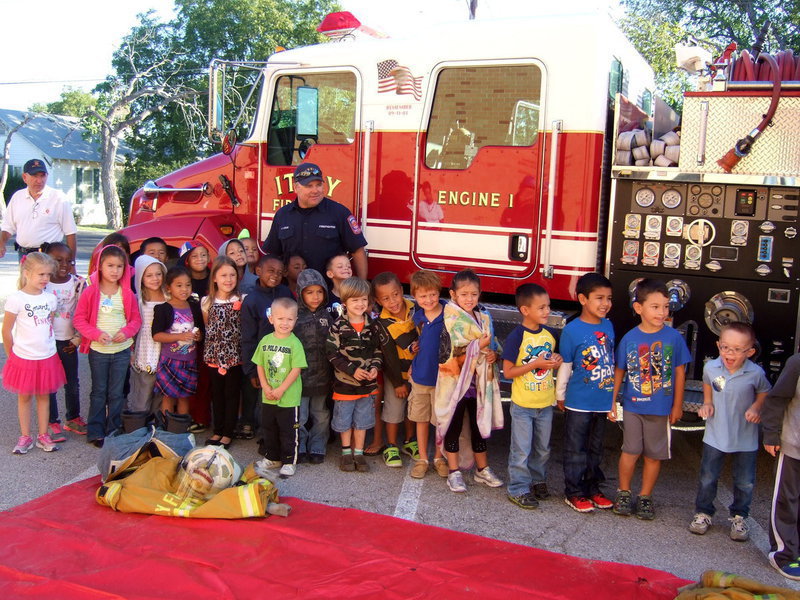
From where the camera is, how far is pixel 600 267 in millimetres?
5570

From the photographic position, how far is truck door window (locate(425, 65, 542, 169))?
557cm

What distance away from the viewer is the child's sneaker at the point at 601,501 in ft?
15.7

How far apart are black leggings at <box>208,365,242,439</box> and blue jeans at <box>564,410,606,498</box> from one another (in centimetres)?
244

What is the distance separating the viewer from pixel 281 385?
5.19 meters

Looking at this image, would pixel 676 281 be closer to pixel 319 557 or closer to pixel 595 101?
pixel 595 101

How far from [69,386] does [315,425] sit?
2025 millimetres

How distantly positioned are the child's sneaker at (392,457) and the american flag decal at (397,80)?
2.62m

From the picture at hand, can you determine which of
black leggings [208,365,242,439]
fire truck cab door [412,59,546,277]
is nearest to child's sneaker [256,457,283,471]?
black leggings [208,365,242,439]

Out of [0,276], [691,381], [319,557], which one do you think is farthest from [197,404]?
[0,276]

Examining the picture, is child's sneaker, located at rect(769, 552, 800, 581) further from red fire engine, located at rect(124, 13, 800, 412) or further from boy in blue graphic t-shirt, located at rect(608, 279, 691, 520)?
red fire engine, located at rect(124, 13, 800, 412)

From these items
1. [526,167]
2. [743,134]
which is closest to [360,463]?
[526,167]

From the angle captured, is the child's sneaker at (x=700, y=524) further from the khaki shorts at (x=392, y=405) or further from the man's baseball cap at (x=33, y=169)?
the man's baseball cap at (x=33, y=169)

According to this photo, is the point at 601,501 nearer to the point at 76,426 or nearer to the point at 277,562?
the point at 277,562

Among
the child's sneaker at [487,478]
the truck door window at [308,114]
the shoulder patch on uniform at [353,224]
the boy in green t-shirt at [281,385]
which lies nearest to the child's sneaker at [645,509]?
the child's sneaker at [487,478]
